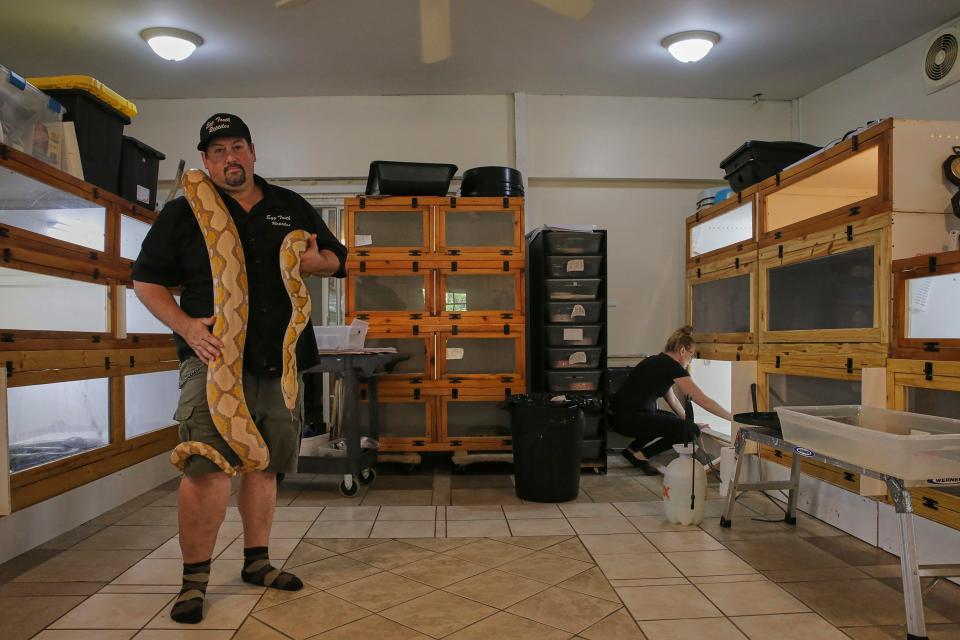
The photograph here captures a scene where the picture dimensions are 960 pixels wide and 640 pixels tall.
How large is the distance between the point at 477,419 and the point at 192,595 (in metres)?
2.57

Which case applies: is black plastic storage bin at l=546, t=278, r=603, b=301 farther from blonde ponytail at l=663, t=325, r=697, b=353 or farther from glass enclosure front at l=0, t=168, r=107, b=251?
glass enclosure front at l=0, t=168, r=107, b=251

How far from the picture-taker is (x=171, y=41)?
398 cm

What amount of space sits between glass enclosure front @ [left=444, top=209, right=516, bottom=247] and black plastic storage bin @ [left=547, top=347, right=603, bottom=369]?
832 mm

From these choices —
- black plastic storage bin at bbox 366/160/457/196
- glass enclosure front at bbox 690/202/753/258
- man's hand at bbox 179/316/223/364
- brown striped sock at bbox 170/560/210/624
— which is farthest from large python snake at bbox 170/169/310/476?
glass enclosure front at bbox 690/202/753/258

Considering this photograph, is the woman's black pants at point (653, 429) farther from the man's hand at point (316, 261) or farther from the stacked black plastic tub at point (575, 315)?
the man's hand at point (316, 261)

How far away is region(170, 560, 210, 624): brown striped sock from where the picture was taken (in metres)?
2.00

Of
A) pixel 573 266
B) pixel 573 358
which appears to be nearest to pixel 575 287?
pixel 573 266

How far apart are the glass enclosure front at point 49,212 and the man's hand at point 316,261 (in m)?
1.50

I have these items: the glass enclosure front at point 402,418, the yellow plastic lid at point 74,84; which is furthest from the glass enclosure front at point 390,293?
the yellow plastic lid at point 74,84

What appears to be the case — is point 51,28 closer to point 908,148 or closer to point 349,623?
point 349,623

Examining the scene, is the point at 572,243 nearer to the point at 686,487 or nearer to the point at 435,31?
the point at 435,31

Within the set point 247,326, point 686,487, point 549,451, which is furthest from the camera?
point 549,451

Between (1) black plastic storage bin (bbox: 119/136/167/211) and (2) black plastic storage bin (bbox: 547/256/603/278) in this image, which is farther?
(2) black plastic storage bin (bbox: 547/256/603/278)

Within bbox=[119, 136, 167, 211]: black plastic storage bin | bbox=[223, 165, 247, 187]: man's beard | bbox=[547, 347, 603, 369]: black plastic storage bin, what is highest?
bbox=[119, 136, 167, 211]: black plastic storage bin
